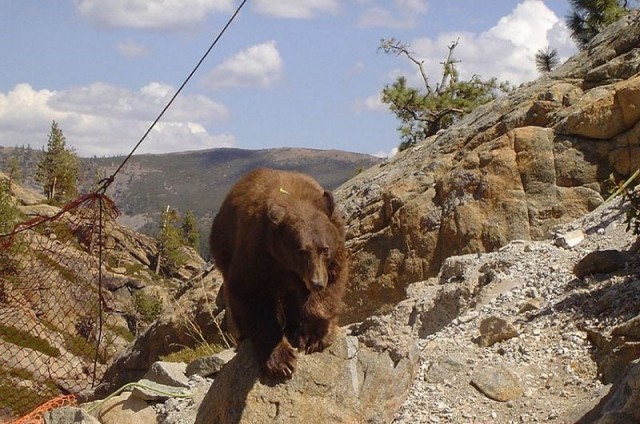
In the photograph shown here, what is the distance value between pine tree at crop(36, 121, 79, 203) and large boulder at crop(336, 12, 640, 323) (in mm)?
73828

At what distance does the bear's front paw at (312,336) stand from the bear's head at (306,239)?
0.44 m

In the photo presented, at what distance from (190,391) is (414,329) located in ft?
9.28

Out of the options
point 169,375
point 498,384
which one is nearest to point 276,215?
point 498,384

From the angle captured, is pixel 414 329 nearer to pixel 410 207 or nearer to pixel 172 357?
pixel 410 207

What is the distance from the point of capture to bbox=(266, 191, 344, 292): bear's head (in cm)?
663

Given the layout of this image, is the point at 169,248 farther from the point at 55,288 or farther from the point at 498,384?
the point at 498,384

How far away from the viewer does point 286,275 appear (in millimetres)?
7098

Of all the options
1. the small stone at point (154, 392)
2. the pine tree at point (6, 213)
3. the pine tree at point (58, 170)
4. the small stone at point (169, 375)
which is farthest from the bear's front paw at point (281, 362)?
the pine tree at point (58, 170)

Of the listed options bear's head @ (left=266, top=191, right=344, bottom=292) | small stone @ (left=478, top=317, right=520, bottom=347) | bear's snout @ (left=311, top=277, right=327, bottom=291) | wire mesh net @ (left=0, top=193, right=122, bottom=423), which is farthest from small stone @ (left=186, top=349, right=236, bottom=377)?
bear's snout @ (left=311, top=277, right=327, bottom=291)

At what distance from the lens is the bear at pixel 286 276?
6809 millimetres

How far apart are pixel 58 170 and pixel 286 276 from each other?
3175 inches

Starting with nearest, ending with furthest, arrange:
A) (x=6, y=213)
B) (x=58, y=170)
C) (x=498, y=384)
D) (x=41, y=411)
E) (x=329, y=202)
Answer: (x=329, y=202)
(x=498, y=384)
(x=41, y=411)
(x=6, y=213)
(x=58, y=170)

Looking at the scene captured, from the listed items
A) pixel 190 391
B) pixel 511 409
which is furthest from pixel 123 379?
pixel 511 409

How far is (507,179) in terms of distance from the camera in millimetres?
12844
